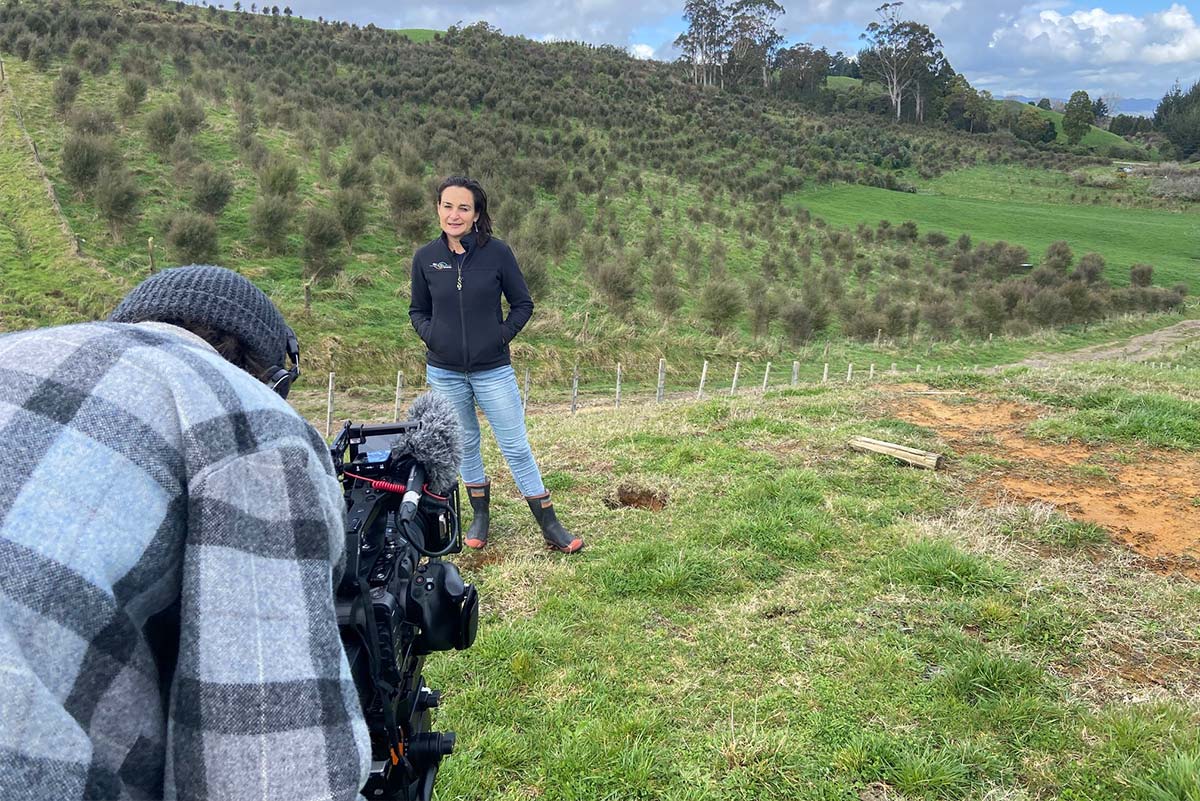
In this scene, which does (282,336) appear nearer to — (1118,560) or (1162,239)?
(1118,560)

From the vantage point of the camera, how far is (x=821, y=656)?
324 cm

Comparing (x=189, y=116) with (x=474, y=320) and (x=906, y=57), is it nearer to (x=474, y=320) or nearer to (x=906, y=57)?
(x=474, y=320)

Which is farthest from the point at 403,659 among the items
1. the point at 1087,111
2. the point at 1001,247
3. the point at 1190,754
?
the point at 1087,111

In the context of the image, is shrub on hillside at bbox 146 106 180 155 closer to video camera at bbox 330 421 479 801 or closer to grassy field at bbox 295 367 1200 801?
grassy field at bbox 295 367 1200 801

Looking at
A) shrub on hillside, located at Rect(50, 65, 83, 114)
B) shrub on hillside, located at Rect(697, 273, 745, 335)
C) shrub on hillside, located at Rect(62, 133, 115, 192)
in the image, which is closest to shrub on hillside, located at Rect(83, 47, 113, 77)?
Result: shrub on hillside, located at Rect(50, 65, 83, 114)

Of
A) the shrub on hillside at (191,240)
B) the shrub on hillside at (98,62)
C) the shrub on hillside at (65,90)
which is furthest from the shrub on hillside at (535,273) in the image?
the shrub on hillside at (98,62)

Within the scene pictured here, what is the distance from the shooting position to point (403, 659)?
1.59m

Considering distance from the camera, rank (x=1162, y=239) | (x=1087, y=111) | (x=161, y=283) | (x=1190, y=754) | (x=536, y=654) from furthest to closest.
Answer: (x=1087, y=111), (x=1162, y=239), (x=536, y=654), (x=1190, y=754), (x=161, y=283)

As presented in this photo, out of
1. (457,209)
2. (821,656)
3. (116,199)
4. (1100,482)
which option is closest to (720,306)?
(116,199)

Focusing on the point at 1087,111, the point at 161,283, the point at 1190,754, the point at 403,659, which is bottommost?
the point at 1190,754

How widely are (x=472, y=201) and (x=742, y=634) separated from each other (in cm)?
257

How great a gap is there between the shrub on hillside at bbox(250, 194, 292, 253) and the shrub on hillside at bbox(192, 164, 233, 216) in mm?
958

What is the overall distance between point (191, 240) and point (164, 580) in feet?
55.9

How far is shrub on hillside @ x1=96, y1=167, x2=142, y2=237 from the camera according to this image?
15.6 meters
